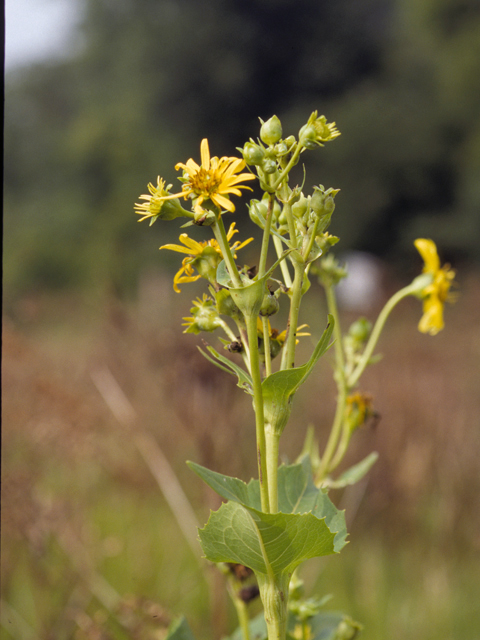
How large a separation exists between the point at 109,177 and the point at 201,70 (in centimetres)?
411

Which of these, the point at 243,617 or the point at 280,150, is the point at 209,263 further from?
the point at 243,617

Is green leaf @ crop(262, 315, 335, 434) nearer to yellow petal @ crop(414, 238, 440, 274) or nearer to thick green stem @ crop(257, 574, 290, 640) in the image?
thick green stem @ crop(257, 574, 290, 640)

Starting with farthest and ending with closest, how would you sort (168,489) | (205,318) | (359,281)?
1. (359,281)
2. (168,489)
3. (205,318)

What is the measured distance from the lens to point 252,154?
19.9 inches

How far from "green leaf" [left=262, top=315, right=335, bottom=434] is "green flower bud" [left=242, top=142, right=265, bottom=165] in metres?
0.16

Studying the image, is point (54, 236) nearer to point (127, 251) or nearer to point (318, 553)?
point (127, 251)

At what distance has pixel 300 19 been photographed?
14.1m

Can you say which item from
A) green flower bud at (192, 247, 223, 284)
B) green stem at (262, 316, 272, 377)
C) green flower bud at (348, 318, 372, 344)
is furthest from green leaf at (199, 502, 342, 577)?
green flower bud at (348, 318, 372, 344)

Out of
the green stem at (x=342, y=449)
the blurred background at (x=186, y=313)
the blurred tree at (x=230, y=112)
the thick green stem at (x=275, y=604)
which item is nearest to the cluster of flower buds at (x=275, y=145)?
the thick green stem at (x=275, y=604)

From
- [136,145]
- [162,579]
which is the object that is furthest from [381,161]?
[162,579]

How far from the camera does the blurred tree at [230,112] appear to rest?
1227 centimetres

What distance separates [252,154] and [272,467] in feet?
1.01

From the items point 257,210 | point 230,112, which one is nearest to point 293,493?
point 257,210

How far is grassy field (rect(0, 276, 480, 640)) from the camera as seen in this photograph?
4.64 feet
